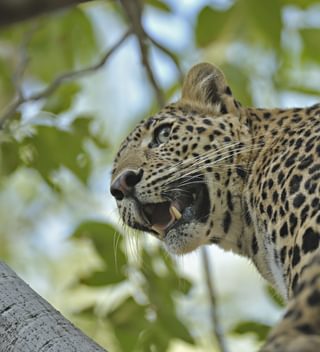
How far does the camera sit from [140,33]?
788cm

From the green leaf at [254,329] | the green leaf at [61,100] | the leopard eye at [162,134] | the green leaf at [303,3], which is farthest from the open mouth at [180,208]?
the green leaf at [303,3]

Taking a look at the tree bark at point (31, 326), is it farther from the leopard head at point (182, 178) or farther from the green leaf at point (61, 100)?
the green leaf at point (61, 100)

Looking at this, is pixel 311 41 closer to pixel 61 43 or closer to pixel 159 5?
pixel 159 5


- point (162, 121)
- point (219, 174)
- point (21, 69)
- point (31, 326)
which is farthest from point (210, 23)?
point (31, 326)

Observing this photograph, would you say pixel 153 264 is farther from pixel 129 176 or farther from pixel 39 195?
pixel 39 195

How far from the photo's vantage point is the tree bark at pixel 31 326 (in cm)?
448

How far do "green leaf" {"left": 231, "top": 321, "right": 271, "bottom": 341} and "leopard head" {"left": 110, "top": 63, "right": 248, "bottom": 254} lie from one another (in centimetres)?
99

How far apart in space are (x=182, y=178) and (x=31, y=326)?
1.84 metres

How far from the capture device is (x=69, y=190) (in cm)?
1325

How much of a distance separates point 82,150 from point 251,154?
167 cm

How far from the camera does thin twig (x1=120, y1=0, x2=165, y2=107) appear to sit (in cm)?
775

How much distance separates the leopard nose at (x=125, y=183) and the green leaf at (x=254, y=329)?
1.57m

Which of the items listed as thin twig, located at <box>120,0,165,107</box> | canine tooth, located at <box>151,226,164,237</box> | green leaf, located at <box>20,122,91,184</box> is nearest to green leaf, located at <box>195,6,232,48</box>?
Answer: thin twig, located at <box>120,0,165,107</box>

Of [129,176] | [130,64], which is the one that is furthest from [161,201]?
[130,64]
